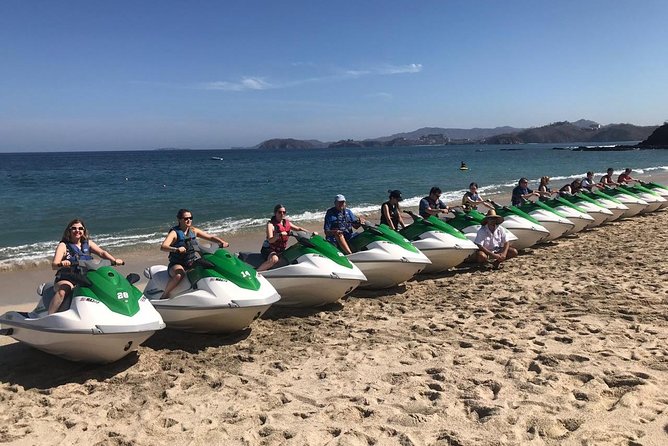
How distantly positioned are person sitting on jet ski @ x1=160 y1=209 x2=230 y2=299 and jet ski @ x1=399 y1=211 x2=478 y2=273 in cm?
338

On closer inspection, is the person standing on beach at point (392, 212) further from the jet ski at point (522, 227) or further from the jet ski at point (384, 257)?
the jet ski at point (522, 227)

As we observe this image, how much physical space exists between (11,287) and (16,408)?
5791 millimetres

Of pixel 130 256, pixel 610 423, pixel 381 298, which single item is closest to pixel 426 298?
pixel 381 298

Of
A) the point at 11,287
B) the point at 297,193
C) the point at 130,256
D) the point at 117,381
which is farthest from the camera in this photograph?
the point at 297,193

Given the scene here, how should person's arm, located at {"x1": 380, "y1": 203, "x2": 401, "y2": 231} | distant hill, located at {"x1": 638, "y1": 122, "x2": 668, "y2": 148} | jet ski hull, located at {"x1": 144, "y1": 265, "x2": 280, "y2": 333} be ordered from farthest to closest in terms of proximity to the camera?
distant hill, located at {"x1": 638, "y1": 122, "x2": 668, "y2": 148} < person's arm, located at {"x1": 380, "y1": 203, "x2": 401, "y2": 231} < jet ski hull, located at {"x1": 144, "y1": 265, "x2": 280, "y2": 333}

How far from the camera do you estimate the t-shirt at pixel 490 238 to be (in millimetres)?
8828

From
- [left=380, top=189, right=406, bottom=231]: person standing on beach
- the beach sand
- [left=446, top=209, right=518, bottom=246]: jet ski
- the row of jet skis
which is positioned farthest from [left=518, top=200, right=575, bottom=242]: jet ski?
the beach sand

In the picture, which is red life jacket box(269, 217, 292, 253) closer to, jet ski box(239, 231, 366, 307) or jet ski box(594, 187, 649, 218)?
jet ski box(239, 231, 366, 307)

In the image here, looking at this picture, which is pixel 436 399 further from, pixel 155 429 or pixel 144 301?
pixel 144 301

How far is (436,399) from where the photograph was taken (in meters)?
4.10

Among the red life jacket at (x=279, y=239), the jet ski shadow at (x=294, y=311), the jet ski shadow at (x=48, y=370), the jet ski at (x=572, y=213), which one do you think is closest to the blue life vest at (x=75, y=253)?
the jet ski shadow at (x=48, y=370)

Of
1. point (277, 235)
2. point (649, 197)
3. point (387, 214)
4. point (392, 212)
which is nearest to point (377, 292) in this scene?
point (277, 235)

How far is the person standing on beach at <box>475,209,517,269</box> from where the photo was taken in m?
8.73

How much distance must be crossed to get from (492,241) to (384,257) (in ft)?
8.87
